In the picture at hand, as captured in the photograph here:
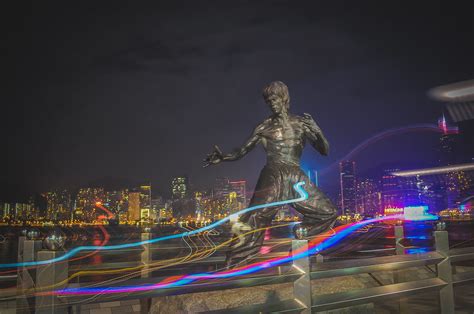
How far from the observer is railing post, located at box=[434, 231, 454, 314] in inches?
167

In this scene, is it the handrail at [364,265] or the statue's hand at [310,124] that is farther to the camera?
the statue's hand at [310,124]

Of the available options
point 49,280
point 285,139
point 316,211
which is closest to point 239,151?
point 285,139

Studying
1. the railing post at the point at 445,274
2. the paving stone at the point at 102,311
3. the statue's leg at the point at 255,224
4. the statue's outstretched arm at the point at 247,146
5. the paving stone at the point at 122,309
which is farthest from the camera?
the statue's outstretched arm at the point at 247,146

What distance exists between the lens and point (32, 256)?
488cm

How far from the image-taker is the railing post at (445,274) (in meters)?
4.25

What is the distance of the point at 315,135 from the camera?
738cm

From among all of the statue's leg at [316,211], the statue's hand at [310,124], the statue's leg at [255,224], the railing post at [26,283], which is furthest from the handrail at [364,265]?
the statue's hand at [310,124]

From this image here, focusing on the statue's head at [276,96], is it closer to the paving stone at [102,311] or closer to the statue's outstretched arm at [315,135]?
the statue's outstretched arm at [315,135]

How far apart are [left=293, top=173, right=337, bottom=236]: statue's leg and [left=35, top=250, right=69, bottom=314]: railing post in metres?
4.68

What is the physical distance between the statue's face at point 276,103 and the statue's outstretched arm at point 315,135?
455 millimetres

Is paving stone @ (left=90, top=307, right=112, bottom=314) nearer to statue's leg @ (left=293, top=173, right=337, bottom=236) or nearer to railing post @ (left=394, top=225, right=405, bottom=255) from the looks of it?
statue's leg @ (left=293, top=173, right=337, bottom=236)

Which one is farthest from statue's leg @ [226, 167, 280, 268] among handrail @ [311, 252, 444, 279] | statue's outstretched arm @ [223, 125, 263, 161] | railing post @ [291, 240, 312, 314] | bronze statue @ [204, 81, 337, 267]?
railing post @ [291, 240, 312, 314]

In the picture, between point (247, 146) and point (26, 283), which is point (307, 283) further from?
point (247, 146)

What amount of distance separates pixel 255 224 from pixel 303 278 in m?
3.52
